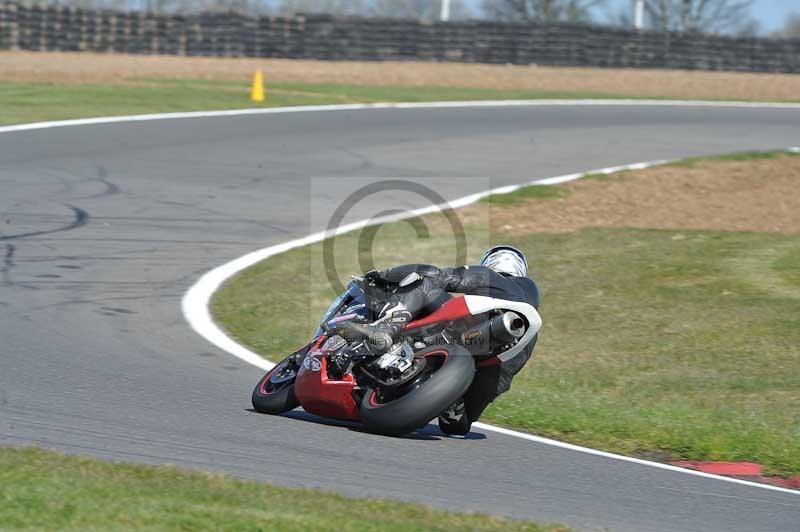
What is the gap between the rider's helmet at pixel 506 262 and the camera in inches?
284

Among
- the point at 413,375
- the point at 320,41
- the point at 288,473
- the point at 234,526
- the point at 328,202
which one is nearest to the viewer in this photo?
Answer: the point at 234,526

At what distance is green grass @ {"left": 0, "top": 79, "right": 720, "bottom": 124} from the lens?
21.2 metres

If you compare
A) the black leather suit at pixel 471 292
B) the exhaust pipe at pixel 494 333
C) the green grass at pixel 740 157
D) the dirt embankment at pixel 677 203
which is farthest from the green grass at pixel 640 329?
the green grass at pixel 740 157

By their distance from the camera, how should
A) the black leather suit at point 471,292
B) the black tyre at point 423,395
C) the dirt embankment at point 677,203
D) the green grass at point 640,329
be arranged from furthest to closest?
1. the dirt embankment at point 677,203
2. the green grass at point 640,329
3. the black leather suit at point 471,292
4. the black tyre at point 423,395

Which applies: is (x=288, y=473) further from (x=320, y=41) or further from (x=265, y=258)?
(x=320, y=41)

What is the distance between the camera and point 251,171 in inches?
677

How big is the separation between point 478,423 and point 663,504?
1.97 metres

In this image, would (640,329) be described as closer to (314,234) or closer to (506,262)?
(506,262)

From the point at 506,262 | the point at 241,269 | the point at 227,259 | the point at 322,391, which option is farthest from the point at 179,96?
the point at 322,391

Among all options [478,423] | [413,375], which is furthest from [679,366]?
[413,375]

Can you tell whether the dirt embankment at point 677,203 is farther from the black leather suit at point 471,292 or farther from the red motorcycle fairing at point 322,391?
the red motorcycle fairing at point 322,391

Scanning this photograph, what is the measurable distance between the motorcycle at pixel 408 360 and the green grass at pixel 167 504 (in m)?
1.19

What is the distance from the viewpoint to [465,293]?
22.9 ft

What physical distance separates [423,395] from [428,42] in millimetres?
29596
